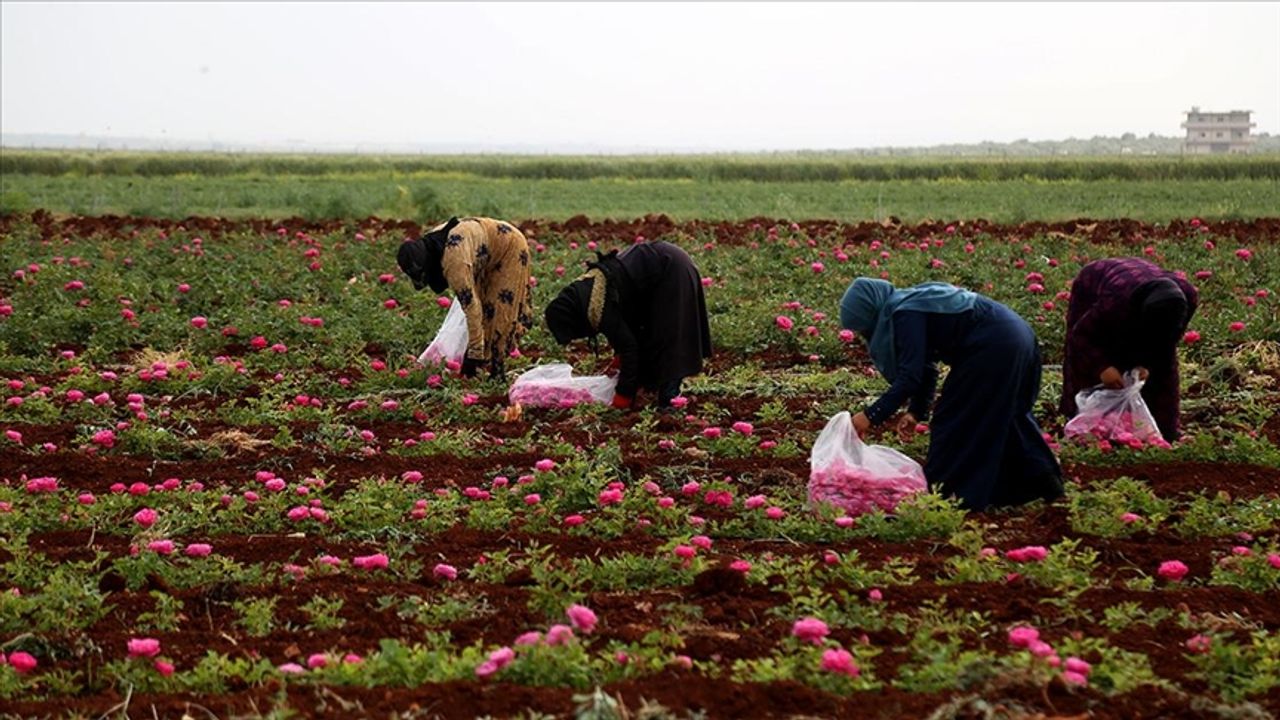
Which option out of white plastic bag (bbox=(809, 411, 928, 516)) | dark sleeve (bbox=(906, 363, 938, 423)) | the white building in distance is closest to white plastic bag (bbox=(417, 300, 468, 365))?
white plastic bag (bbox=(809, 411, 928, 516))

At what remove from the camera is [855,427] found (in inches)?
252

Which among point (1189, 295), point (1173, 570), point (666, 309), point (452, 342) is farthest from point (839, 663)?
point (452, 342)

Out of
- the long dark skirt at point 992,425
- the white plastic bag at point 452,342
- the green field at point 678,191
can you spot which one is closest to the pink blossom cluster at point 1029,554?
the long dark skirt at point 992,425

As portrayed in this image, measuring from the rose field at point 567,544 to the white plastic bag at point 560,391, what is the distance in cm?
16

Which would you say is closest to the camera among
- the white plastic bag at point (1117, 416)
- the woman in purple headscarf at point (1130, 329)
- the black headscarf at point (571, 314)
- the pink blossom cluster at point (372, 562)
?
the pink blossom cluster at point (372, 562)

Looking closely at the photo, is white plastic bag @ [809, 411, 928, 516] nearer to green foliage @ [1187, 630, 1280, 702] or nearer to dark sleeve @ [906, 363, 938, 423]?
dark sleeve @ [906, 363, 938, 423]

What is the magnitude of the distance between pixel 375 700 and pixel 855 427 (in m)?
2.97

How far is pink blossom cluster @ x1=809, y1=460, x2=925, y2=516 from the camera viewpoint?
6336mm

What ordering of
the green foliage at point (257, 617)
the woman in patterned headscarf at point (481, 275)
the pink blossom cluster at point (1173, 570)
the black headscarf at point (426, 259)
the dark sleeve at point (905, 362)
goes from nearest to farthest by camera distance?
the green foliage at point (257, 617), the pink blossom cluster at point (1173, 570), the dark sleeve at point (905, 362), the black headscarf at point (426, 259), the woman in patterned headscarf at point (481, 275)

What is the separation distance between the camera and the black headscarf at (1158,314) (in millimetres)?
7137

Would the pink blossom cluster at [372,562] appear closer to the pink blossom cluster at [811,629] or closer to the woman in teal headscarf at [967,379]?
the pink blossom cluster at [811,629]

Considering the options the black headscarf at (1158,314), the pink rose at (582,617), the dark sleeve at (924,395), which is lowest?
the pink rose at (582,617)

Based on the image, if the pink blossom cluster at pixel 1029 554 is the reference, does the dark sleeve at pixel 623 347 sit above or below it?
above

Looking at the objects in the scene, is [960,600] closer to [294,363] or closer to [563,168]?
[294,363]
